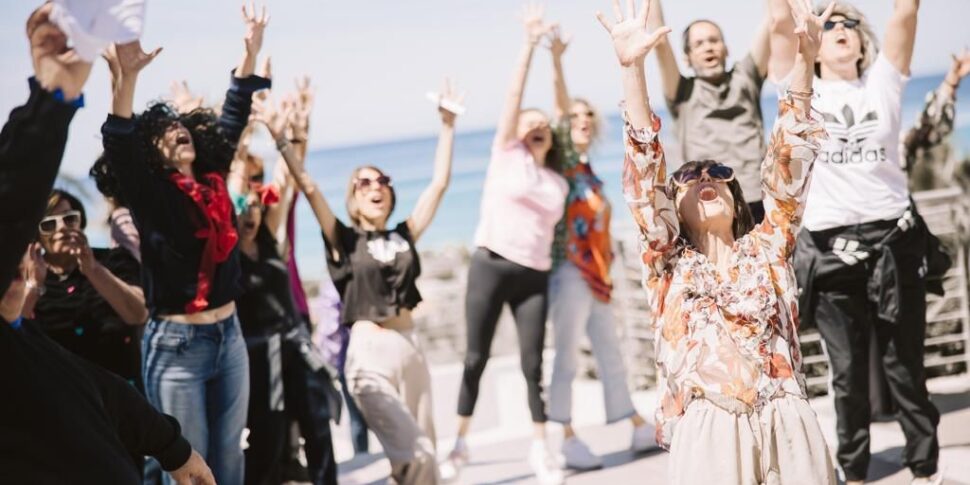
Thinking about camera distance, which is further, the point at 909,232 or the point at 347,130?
the point at 347,130

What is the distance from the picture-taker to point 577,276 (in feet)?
19.4

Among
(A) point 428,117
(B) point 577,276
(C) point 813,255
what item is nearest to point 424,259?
(B) point 577,276

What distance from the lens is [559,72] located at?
6059mm

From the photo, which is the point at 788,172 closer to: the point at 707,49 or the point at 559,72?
the point at 707,49

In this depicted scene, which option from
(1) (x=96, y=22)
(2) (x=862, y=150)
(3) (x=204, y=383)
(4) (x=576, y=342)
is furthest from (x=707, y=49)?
(1) (x=96, y=22)

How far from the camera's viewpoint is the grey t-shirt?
482cm

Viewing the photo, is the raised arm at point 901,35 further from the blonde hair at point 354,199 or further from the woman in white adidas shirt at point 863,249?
the blonde hair at point 354,199

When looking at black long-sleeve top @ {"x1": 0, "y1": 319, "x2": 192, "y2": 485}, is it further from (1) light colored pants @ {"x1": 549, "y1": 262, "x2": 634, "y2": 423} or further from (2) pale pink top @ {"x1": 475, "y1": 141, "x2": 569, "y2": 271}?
(1) light colored pants @ {"x1": 549, "y1": 262, "x2": 634, "y2": 423}

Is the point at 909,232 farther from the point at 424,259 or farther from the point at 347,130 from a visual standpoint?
the point at 347,130

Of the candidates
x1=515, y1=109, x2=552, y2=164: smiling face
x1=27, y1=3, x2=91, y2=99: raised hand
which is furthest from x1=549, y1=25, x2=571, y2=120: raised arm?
x1=27, y1=3, x2=91, y2=99: raised hand

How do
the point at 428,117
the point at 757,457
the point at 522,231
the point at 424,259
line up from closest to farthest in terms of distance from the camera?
the point at 757,457, the point at 522,231, the point at 424,259, the point at 428,117

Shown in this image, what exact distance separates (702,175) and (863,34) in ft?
5.55

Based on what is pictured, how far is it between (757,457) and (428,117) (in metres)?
49.0

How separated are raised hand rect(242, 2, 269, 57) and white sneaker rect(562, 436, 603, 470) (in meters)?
2.52
